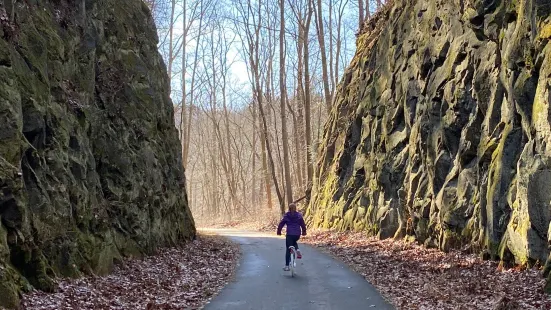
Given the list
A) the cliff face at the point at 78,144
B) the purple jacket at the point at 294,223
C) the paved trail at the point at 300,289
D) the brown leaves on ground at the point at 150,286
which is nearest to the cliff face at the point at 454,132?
the paved trail at the point at 300,289

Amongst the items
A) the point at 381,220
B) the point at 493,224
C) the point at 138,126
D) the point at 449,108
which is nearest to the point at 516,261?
the point at 493,224

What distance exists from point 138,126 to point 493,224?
10952 mm

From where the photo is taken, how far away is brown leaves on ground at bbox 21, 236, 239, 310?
8.27 m

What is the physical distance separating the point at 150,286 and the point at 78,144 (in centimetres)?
376

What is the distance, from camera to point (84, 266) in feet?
33.6

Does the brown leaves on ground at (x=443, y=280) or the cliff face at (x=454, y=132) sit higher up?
the cliff face at (x=454, y=132)

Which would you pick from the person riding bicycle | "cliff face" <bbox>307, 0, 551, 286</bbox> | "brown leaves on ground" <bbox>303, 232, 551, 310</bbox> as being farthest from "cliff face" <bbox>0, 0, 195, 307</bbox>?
"cliff face" <bbox>307, 0, 551, 286</bbox>

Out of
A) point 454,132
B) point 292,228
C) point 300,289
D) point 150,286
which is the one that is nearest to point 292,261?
point 292,228

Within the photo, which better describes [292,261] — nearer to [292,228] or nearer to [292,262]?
[292,262]

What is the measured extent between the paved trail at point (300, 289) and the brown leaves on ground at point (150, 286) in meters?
0.51

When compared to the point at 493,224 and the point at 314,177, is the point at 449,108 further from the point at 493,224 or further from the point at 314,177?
the point at 314,177

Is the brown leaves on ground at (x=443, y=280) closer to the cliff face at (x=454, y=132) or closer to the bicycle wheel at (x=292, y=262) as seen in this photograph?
the cliff face at (x=454, y=132)

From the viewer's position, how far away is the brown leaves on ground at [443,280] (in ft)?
28.0

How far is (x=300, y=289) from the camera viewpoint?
10.9 m
